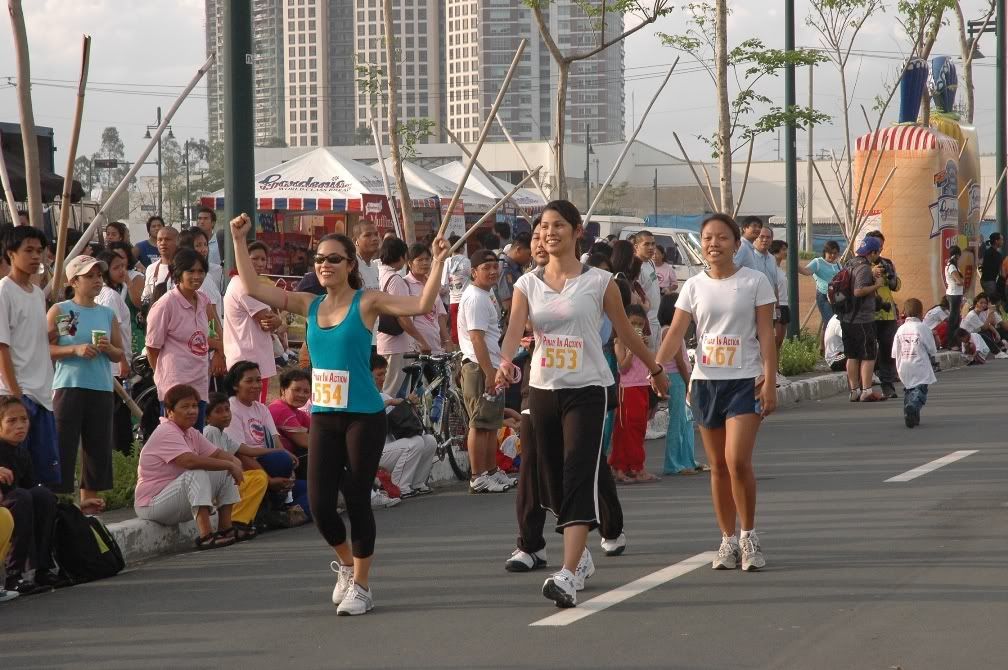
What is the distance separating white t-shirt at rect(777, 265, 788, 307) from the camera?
16359 mm

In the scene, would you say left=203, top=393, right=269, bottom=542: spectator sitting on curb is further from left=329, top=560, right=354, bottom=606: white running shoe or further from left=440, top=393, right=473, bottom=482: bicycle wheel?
left=440, top=393, right=473, bottom=482: bicycle wheel

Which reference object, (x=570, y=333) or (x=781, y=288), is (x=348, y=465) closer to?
(x=570, y=333)

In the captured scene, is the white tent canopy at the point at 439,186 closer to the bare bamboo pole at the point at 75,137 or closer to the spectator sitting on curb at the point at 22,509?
the bare bamboo pole at the point at 75,137

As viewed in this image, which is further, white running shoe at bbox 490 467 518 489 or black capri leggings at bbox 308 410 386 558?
white running shoe at bbox 490 467 518 489

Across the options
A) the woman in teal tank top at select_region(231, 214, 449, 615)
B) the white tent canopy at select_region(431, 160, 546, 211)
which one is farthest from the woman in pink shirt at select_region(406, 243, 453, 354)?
the white tent canopy at select_region(431, 160, 546, 211)

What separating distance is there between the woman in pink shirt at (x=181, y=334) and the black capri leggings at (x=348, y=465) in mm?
3210

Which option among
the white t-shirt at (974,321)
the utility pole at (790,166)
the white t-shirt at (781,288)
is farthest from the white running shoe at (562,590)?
the white t-shirt at (974,321)

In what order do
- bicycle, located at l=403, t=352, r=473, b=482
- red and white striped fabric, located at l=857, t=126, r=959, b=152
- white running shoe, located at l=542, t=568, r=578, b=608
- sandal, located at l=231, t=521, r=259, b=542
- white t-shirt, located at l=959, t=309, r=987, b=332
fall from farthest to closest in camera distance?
red and white striped fabric, located at l=857, t=126, r=959, b=152 < white t-shirt, located at l=959, t=309, r=987, b=332 < bicycle, located at l=403, t=352, r=473, b=482 < sandal, located at l=231, t=521, r=259, b=542 < white running shoe, located at l=542, t=568, r=578, b=608

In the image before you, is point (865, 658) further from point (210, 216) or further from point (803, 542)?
point (210, 216)

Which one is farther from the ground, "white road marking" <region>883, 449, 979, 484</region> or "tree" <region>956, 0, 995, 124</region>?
"tree" <region>956, 0, 995, 124</region>

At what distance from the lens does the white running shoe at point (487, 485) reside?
10.8 metres

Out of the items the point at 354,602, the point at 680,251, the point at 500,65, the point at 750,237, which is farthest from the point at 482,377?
the point at 500,65

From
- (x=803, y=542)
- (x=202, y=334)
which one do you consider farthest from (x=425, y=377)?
(x=803, y=542)

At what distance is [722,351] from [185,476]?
11.1ft
